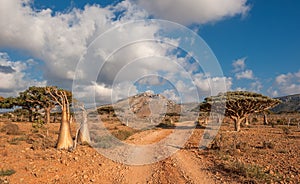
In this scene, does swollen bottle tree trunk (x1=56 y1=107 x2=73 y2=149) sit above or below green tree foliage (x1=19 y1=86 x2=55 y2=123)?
below

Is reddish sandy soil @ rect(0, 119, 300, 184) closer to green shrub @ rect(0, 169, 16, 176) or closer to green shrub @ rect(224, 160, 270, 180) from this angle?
green shrub @ rect(224, 160, 270, 180)

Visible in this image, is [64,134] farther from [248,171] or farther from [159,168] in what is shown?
[248,171]

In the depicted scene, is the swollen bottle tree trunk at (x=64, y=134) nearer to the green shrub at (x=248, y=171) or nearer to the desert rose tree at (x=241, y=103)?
the green shrub at (x=248, y=171)

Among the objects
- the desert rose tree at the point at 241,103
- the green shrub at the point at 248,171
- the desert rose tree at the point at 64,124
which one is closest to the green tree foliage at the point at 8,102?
the desert rose tree at the point at 241,103

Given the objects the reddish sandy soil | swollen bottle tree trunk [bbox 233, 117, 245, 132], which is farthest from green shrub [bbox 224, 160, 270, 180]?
swollen bottle tree trunk [bbox 233, 117, 245, 132]

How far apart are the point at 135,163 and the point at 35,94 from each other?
112 feet

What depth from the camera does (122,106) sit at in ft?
182

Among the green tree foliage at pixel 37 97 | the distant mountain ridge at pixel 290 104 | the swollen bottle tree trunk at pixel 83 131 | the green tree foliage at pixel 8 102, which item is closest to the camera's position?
the swollen bottle tree trunk at pixel 83 131

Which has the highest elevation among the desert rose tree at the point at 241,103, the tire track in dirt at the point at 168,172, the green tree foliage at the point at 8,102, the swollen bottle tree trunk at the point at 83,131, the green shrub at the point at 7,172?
the green tree foliage at the point at 8,102

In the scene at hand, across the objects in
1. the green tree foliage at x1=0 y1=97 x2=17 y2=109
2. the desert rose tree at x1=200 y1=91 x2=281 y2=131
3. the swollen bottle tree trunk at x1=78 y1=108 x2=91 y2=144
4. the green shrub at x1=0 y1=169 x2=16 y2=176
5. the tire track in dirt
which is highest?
the green tree foliage at x1=0 y1=97 x2=17 y2=109

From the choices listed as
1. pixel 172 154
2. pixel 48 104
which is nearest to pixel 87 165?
pixel 172 154

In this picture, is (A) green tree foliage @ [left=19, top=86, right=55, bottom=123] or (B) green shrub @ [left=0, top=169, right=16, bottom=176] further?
(A) green tree foliage @ [left=19, top=86, right=55, bottom=123]

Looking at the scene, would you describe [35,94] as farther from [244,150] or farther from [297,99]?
[297,99]

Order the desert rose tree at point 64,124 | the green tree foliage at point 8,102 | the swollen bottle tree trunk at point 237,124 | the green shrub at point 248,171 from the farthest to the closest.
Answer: the green tree foliage at point 8,102, the swollen bottle tree trunk at point 237,124, the desert rose tree at point 64,124, the green shrub at point 248,171
